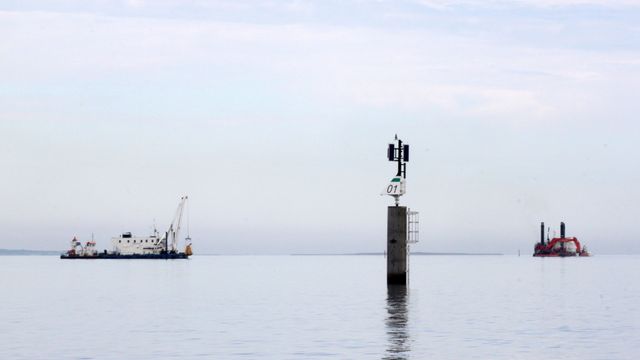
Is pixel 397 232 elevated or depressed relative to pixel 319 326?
elevated

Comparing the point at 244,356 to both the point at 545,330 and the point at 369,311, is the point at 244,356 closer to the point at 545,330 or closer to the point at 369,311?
the point at 545,330

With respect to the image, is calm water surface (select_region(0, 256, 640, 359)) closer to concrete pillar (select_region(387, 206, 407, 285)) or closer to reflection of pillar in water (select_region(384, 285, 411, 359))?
reflection of pillar in water (select_region(384, 285, 411, 359))

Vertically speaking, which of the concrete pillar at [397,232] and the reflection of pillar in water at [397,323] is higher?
the concrete pillar at [397,232]

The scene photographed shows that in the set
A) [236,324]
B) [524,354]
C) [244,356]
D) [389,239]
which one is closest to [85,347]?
[244,356]

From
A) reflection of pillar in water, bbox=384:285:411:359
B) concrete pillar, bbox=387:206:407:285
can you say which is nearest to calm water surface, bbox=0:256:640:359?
reflection of pillar in water, bbox=384:285:411:359

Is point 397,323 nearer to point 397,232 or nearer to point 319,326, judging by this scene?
point 319,326

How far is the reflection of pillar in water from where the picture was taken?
139 ft

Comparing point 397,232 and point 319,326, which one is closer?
point 319,326

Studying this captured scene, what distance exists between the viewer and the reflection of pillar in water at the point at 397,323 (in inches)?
1664

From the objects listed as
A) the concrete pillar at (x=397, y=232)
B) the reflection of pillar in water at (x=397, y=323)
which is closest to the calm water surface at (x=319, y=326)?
the reflection of pillar in water at (x=397, y=323)

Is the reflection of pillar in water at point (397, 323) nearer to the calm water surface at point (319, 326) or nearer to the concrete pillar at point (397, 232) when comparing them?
the calm water surface at point (319, 326)

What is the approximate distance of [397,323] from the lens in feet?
181

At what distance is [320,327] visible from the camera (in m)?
53.7

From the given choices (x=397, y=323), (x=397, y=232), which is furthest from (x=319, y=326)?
(x=397, y=232)
